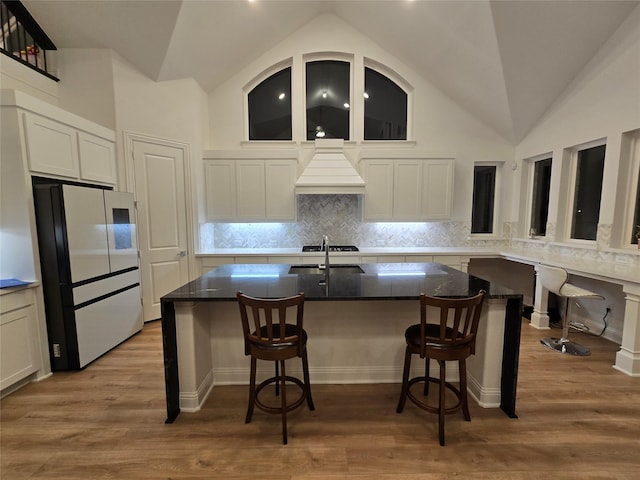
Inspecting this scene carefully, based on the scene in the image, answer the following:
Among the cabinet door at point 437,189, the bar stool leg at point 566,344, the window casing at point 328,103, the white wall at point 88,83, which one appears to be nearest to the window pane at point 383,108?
the window casing at point 328,103

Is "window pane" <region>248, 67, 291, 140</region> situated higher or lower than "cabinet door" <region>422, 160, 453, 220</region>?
higher

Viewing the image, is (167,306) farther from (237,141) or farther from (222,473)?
(237,141)

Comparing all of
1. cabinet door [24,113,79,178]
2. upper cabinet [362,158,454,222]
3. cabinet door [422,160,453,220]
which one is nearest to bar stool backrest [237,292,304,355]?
cabinet door [24,113,79,178]

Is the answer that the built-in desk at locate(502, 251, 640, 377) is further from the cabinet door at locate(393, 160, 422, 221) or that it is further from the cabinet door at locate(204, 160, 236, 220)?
the cabinet door at locate(204, 160, 236, 220)

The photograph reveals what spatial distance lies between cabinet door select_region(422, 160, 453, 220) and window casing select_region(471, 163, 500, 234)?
78 centimetres

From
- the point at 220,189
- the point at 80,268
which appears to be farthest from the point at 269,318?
the point at 220,189

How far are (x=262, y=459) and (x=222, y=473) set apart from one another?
0.22m

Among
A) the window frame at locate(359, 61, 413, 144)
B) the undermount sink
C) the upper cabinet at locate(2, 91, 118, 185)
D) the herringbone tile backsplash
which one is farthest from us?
the herringbone tile backsplash

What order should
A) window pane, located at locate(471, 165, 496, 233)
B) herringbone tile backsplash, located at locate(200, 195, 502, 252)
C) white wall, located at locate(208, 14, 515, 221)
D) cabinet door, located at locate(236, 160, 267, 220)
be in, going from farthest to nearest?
window pane, located at locate(471, 165, 496, 233)
herringbone tile backsplash, located at locate(200, 195, 502, 252)
white wall, located at locate(208, 14, 515, 221)
cabinet door, located at locate(236, 160, 267, 220)

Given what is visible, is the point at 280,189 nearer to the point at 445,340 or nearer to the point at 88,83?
the point at 88,83

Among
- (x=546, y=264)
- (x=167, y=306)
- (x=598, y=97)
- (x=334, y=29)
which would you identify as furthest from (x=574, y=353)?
(x=334, y=29)

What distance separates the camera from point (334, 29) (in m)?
4.56

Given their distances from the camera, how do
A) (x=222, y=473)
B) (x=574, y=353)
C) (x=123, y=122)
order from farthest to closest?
(x=123, y=122)
(x=574, y=353)
(x=222, y=473)

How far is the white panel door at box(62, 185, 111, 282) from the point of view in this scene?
2.61 m
